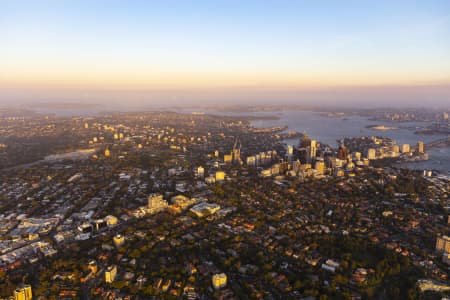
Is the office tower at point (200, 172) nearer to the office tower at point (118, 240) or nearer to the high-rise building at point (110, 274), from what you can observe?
the office tower at point (118, 240)

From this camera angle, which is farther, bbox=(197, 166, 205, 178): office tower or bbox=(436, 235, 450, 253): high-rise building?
bbox=(197, 166, 205, 178): office tower

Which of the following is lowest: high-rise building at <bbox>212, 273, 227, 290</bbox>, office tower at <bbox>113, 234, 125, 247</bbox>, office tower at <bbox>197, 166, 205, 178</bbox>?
high-rise building at <bbox>212, 273, 227, 290</bbox>

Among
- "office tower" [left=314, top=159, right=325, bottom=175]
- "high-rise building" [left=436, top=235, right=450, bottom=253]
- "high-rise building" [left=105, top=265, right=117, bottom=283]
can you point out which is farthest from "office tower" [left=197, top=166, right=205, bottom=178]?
"high-rise building" [left=436, top=235, right=450, bottom=253]

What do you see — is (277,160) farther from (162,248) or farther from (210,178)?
(162,248)

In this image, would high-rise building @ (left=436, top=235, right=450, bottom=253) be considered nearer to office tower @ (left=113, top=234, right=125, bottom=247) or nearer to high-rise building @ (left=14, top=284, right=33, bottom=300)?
office tower @ (left=113, top=234, right=125, bottom=247)

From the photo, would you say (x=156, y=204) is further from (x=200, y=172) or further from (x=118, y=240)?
(x=200, y=172)

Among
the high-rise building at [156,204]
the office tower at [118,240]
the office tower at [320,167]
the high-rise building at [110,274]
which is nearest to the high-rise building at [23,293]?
the high-rise building at [110,274]
